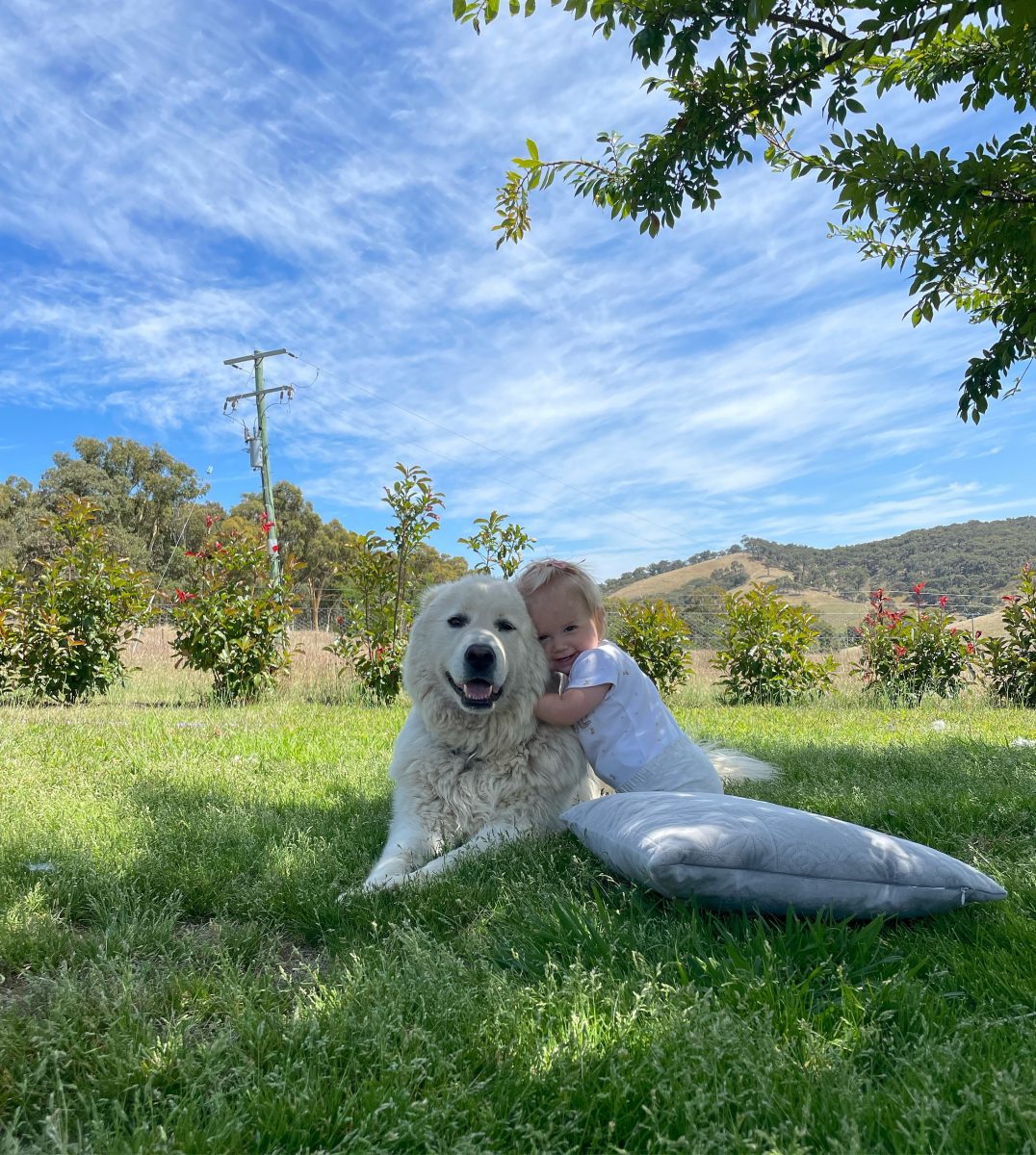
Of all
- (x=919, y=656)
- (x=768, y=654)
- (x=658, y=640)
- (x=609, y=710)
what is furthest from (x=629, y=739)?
(x=919, y=656)

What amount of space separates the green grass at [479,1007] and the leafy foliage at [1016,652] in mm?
7748

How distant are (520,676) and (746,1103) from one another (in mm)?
2100

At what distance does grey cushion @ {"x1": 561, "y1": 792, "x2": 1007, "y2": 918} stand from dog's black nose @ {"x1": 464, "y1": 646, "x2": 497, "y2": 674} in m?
1.14

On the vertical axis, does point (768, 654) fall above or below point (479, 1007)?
above

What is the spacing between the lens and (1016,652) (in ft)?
33.4

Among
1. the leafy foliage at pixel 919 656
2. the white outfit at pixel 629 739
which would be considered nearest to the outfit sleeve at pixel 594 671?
the white outfit at pixel 629 739

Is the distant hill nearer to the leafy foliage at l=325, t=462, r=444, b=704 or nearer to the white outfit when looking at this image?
the leafy foliage at l=325, t=462, r=444, b=704

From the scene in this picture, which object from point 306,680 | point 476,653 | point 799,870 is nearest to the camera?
point 799,870

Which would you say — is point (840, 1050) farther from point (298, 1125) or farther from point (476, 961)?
point (298, 1125)

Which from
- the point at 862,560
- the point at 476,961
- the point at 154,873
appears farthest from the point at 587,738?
the point at 862,560

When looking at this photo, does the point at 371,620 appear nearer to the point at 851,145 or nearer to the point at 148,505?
the point at 851,145

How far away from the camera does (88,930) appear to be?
8.20 feet

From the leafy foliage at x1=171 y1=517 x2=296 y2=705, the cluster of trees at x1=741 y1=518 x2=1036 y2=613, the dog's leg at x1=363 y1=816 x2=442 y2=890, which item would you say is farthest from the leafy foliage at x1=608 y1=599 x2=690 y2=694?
the cluster of trees at x1=741 y1=518 x2=1036 y2=613

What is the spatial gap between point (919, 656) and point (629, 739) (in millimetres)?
8742
